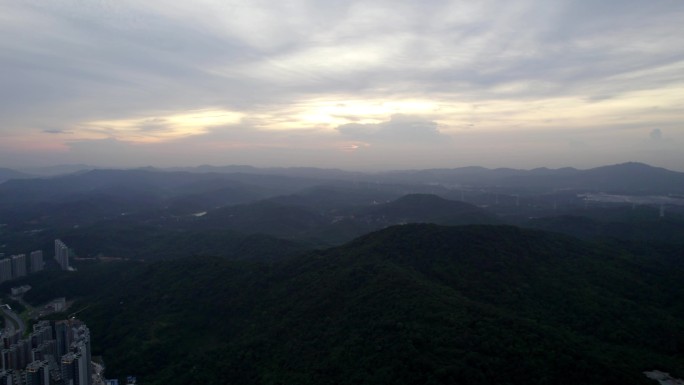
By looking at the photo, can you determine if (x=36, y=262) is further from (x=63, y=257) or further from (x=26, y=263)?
(x=63, y=257)

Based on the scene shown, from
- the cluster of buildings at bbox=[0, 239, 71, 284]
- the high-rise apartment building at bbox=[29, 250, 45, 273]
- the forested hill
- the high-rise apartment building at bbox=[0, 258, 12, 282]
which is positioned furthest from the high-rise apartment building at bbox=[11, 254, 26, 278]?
the forested hill

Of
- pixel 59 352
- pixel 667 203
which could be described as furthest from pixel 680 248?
pixel 667 203

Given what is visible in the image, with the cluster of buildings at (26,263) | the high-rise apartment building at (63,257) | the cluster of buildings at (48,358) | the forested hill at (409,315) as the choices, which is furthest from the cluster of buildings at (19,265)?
the cluster of buildings at (48,358)

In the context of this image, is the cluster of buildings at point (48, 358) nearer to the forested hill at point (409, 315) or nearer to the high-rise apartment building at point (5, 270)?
the forested hill at point (409, 315)

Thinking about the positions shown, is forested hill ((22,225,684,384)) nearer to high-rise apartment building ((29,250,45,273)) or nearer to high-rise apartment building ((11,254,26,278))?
high-rise apartment building ((11,254,26,278))

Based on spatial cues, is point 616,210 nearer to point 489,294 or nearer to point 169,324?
point 489,294

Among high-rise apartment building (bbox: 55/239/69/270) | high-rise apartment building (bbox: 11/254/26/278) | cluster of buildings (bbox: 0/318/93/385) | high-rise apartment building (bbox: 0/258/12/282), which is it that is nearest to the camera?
cluster of buildings (bbox: 0/318/93/385)

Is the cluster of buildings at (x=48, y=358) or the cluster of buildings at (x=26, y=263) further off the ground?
the cluster of buildings at (x=48, y=358)
